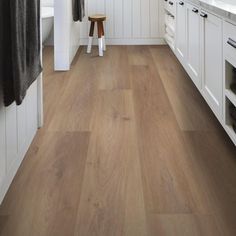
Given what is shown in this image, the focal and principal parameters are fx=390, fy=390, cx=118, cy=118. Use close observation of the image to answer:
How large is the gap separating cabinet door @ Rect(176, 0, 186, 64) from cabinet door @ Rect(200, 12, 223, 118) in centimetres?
81

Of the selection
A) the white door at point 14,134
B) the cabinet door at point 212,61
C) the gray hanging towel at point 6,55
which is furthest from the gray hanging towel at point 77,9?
the gray hanging towel at point 6,55

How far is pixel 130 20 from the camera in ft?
17.4

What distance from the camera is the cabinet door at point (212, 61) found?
206cm

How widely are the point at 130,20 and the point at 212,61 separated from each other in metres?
3.23

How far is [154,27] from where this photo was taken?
17.6 ft

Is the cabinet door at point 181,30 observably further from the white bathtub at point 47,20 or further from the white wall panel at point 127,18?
the white wall panel at point 127,18

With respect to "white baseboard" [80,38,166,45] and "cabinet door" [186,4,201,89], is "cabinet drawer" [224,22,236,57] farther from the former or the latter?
"white baseboard" [80,38,166,45]

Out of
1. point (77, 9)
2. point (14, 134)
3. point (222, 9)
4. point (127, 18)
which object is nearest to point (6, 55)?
point (14, 134)

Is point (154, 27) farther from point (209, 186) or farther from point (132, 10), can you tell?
point (209, 186)

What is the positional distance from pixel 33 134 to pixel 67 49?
1866 millimetres

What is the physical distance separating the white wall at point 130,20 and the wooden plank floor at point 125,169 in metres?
2.21

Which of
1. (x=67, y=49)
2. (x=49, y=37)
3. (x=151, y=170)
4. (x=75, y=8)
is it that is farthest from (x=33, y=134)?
(x=49, y=37)

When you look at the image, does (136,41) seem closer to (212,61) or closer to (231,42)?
(212,61)

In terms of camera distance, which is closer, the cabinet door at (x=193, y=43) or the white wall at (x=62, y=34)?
the cabinet door at (x=193, y=43)
